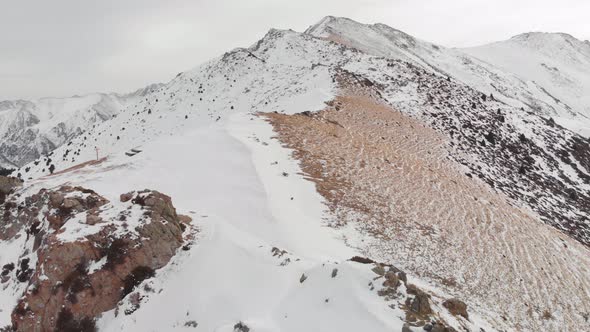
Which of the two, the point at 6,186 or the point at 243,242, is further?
the point at 6,186

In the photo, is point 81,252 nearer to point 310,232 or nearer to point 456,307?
point 310,232

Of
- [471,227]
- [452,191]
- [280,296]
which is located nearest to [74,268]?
[280,296]

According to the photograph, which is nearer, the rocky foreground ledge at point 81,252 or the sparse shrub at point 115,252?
the rocky foreground ledge at point 81,252


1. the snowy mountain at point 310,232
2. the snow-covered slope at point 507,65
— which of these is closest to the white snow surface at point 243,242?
the snowy mountain at point 310,232

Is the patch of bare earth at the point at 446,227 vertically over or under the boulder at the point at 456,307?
under

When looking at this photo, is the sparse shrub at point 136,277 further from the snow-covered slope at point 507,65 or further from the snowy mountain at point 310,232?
the snow-covered slope at point 507,65

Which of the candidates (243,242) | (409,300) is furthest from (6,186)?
(409,300)

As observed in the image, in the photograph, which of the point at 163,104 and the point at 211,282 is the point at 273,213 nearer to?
the point at 211,282
